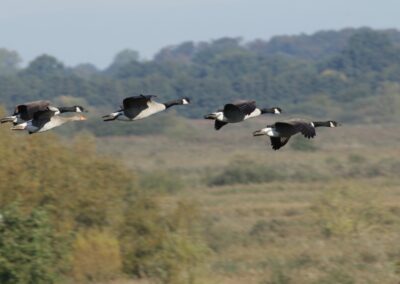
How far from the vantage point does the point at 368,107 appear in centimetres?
12988

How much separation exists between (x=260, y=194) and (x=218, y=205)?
555 cm

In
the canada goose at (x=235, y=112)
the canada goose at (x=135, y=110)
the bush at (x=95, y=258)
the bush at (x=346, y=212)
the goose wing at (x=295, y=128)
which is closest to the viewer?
the goose wing at (x=295, y=128)

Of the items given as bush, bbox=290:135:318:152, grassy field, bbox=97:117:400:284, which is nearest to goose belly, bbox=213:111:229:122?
grassy field, bbox=97:117:400:284

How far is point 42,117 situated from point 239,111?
10.3 ft

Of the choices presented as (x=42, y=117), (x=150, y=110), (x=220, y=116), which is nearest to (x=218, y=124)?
(x=220, y=116)

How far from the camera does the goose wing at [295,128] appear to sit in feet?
58.2

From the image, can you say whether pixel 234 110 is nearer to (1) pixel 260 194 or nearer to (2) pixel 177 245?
(2) pixel 177 245

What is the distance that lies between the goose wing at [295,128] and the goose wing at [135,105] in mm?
2121

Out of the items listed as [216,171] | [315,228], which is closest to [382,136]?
[216,171]

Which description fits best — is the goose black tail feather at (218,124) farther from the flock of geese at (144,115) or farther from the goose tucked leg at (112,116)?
the goose tucked leg at (112,116)

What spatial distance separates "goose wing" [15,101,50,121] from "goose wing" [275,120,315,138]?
3.66 metres

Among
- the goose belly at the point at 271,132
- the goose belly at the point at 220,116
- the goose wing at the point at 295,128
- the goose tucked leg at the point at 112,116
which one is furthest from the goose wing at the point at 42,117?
the goose wing at the point at 295,128

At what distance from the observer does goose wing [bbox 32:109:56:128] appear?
1880cm

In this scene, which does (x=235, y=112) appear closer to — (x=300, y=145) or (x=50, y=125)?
(x=50, y=125)
